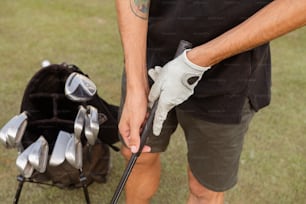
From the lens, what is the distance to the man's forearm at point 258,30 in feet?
3.45

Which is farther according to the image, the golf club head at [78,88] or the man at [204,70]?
the golf club head at [78,88]

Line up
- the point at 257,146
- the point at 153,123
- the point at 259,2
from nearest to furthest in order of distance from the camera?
1. the point at 259,2
2. the point at 153,123
3. the point at 257,146

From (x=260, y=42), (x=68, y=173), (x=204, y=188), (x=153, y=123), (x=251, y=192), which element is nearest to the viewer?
(x=260, y=42)

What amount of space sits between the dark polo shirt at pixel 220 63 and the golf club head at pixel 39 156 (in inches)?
Result: 19.9

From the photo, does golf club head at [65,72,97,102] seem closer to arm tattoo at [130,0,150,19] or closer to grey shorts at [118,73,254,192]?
grey shorts at [118,73,254,192]

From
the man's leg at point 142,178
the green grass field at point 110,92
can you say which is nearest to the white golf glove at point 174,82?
the man's leg at point 142,178

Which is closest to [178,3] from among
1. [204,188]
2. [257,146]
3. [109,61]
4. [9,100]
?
[204,188]

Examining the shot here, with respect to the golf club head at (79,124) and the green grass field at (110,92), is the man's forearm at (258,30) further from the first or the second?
the green grass field at (110,92)

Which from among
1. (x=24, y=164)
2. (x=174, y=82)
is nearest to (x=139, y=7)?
(x=174, y=82)

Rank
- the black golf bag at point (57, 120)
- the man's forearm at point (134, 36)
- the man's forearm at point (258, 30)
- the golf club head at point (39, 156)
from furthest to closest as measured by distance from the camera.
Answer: the black golf bag at point (57, 120) → the golf club head at point (39, 156) → the man's forearm at point (134, 36) → the man's forearm at point (258, 30)

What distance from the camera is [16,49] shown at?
10.7 ft

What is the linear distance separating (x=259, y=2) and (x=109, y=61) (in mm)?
2055

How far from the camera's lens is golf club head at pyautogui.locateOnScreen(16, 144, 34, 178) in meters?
1.61

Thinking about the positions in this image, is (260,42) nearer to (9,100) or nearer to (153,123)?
(153,123)
